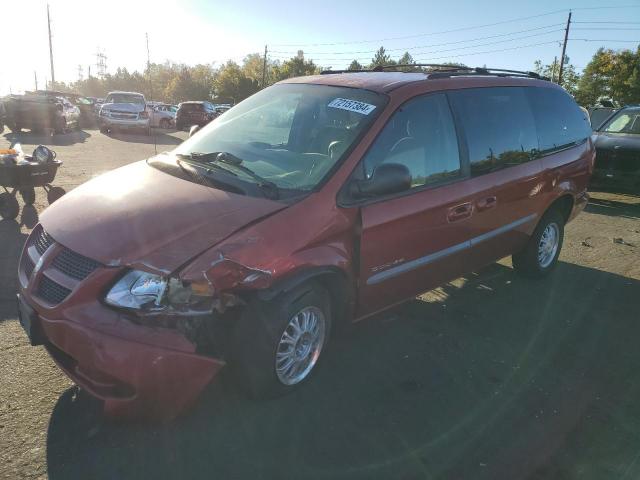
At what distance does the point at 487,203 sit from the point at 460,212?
1.32ft

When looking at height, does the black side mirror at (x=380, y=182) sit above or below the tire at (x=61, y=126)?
above

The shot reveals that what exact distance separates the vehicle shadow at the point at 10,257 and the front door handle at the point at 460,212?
11.0 feet

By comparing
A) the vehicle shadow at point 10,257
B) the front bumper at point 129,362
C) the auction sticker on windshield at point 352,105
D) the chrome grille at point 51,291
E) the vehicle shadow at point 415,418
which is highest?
the auction sticker on windshield at point 352,105

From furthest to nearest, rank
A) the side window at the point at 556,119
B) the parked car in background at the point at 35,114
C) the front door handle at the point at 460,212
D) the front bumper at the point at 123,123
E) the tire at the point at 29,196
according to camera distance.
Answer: the front bumper at the point at 123,123, the parked car in background at the point at 35,114, the tire at the point at 29,196, the side window at the point at 556,119, the front door handle at the point at 460,212

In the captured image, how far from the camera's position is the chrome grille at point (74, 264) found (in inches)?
101

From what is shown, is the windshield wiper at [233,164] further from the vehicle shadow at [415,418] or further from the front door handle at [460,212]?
the front door handle at [460,212]

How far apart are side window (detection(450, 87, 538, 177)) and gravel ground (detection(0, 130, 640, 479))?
4.46 ft

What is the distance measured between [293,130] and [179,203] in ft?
3.74

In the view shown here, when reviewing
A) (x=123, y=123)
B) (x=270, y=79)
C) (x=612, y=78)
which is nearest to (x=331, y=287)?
(x=123, y=123)

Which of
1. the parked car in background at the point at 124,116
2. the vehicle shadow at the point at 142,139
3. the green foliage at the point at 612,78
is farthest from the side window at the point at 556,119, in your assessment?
the green foliage at the point at 612,78

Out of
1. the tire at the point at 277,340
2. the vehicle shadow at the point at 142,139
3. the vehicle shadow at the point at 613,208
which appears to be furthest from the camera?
the vehicle shadow at the point at 142,139

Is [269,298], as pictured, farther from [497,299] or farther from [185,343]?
[497,299]

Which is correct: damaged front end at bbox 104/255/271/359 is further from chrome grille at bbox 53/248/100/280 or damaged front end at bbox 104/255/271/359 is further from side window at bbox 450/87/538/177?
side window at bbox 450/87/538/177

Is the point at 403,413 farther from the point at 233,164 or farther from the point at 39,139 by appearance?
the point at 39,139
